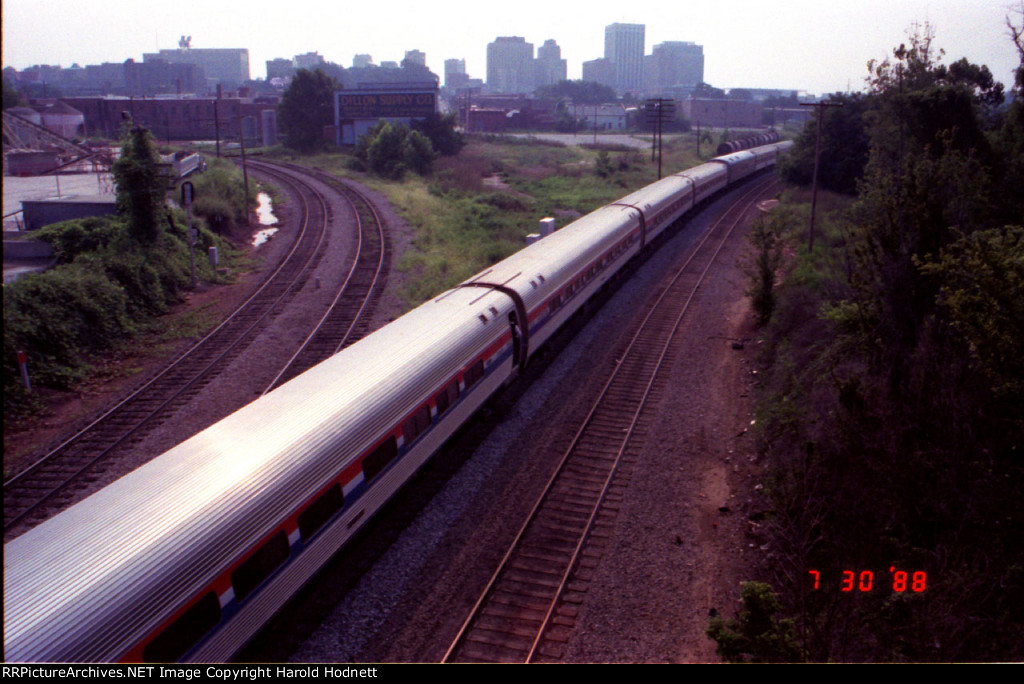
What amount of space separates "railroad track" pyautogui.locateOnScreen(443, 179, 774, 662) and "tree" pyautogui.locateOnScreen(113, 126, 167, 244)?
21409mm

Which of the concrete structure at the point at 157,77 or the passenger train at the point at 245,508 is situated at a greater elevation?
the concrete structure at the point at 157,77

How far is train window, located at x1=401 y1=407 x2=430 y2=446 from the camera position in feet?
42.2

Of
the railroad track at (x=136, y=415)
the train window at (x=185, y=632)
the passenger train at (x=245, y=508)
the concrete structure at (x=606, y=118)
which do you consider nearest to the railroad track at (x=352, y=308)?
the railroad track at (x=136, y=415)

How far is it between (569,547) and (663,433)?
5.32 meters

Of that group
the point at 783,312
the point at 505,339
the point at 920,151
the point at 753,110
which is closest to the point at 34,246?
the point at 505,339

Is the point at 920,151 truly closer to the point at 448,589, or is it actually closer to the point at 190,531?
the point at 448,589

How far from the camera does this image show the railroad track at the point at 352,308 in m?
21.5

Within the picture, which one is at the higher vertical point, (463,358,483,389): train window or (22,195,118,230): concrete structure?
(22,195,118,230): concrete structure

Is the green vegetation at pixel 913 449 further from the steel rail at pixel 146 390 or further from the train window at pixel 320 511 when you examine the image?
A: the steel rail at pixel 146 390

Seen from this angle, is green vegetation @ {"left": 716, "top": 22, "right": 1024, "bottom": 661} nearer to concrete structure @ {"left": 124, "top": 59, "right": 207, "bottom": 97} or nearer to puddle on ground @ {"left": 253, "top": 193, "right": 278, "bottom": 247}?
puddle on ground @ {"left": 253, "top": 193, "right": 278, "bottom": 247}

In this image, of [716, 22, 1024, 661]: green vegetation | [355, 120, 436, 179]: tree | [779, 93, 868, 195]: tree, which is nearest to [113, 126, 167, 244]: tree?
[716, 22, 1024, 661]: green vegetation
